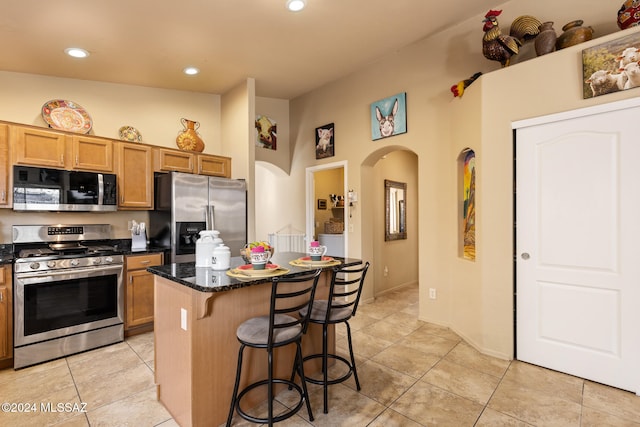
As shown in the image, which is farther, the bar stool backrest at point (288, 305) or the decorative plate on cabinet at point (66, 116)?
the decorative plate on cabinet at point (66, 116)

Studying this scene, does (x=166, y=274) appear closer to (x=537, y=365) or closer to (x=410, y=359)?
(x=410, y=359)

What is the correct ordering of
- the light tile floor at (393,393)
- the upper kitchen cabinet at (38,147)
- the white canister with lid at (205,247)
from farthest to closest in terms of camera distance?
the upper kitchen cabinet at (38,147)
the white canister with lid at (205,247)
the light tile floor at (393,393)

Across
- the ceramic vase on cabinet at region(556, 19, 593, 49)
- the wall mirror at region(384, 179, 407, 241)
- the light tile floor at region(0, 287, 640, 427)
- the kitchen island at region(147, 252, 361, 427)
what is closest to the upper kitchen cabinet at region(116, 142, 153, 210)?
the light tile floor at region(0, 287, 640, 427)

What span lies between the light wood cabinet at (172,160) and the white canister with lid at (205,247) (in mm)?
2255

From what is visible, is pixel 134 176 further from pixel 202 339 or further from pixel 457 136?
pixel 457 136

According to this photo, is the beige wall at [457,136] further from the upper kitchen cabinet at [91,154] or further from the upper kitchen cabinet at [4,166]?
the upper kitchen cabinet at [4,166]

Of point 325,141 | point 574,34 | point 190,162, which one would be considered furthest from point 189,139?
point 574,34

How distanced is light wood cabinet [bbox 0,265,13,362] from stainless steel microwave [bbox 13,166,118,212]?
683mm

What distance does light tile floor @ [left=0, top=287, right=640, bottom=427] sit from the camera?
6.49 feet

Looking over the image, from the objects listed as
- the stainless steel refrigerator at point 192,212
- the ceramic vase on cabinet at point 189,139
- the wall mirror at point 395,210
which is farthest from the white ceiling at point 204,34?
the wall mirror at point 395,210

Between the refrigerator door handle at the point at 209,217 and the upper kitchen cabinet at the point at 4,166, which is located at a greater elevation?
the upper kitchen cabinet at the point at 4,166

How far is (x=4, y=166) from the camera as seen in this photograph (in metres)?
2.90

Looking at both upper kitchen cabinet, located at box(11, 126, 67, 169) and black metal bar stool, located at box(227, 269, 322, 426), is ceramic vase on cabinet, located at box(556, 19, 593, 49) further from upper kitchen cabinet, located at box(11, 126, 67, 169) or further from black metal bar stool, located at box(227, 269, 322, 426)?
upper kitchen cabinet, located at box(11, 126, 67, 169)

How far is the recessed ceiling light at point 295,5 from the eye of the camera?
276 centimetres
